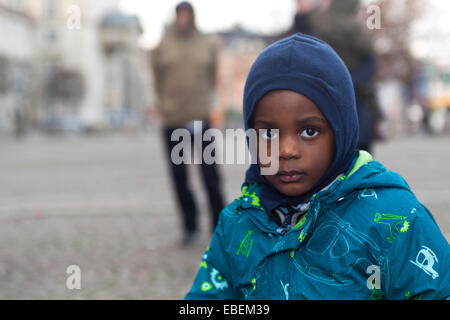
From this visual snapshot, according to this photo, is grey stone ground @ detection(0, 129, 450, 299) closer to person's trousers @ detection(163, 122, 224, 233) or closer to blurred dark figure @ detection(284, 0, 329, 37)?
person's trousers @ detection(163, 122, 224, 233)

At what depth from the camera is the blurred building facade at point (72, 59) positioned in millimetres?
48631

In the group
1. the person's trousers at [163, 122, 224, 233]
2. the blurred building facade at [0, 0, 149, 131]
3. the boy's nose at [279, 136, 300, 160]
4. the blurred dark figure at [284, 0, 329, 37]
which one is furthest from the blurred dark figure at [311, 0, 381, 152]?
the blurred building facade at [0, 0, 149, 131]

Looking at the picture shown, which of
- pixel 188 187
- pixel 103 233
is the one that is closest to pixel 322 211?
pixel 188 187

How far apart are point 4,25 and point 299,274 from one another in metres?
48.4

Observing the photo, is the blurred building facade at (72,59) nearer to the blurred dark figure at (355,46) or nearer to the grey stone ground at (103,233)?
the grey stone ground at (103,233)

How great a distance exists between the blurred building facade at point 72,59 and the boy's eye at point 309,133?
4091 cm

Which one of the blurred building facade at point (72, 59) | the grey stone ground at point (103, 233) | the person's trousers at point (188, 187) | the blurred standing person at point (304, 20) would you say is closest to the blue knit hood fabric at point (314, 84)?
the grey stone ground at point (103, 233)

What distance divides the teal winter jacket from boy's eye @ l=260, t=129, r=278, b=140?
173 mm

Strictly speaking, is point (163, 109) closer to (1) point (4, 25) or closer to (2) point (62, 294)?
(2) point (62, 294)

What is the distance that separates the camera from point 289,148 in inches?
60.9

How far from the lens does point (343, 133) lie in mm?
1577

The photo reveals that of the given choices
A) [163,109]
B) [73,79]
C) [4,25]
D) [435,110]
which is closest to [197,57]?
[163,109]

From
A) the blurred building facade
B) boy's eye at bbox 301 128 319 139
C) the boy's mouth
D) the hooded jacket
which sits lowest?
the boy's mouth

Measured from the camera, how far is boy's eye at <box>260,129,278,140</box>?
158 centimetres
